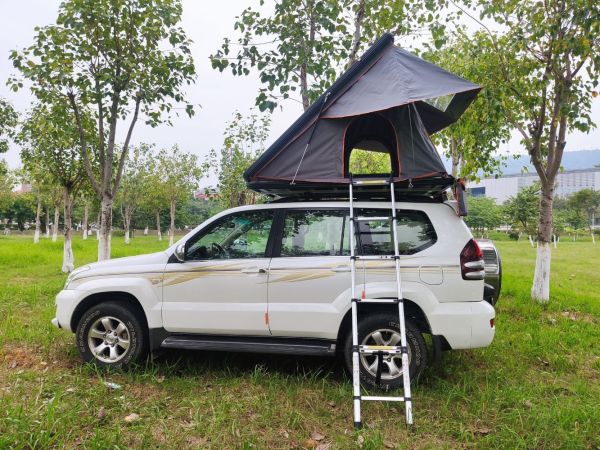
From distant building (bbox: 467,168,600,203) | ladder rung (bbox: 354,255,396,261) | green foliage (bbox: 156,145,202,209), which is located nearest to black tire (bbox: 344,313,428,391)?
ladder rung (bbox: 354,255,396,261)

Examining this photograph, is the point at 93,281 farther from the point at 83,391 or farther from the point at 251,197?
the point at 251,197

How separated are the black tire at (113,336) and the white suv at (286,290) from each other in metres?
0.01

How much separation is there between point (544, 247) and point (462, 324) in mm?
5085

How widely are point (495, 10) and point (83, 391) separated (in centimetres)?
867

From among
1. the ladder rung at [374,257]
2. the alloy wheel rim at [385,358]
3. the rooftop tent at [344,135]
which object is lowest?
the alloy wheel rim at [385,358]

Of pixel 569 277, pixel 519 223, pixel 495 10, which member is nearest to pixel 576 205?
pixel 519 223

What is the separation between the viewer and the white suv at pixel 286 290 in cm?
398

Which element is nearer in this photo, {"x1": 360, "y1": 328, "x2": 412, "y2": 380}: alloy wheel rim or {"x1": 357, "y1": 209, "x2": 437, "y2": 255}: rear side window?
{"x1": 360, "y1": 328, "x2": 412, "y2": 380}: alloy wheel rim

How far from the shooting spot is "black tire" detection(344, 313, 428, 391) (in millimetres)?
3947

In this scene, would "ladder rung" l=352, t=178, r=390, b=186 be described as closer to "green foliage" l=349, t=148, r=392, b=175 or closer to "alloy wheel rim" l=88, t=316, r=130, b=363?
"alloy wheel rim" l=88, t=316, r=130, b=363

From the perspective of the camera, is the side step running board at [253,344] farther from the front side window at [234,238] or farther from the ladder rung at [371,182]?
the ladder rung at [371,182]

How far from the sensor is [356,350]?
3.60 m

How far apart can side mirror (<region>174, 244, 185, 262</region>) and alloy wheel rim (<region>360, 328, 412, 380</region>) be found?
2.05 m

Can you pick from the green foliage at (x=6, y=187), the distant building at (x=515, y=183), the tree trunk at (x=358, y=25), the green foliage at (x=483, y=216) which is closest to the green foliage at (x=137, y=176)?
Answer: the green foliage at (x=6, y=187)
